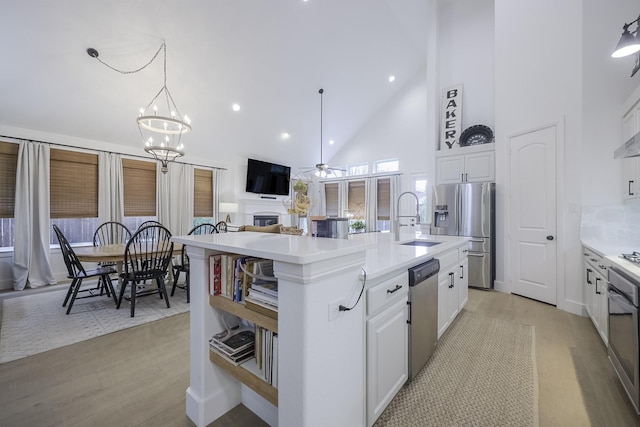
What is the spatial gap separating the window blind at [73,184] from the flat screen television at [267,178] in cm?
327

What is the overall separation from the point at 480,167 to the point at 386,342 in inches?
159

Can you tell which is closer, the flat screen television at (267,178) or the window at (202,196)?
the window at (202,196)

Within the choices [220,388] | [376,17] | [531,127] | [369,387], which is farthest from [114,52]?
[531,127]

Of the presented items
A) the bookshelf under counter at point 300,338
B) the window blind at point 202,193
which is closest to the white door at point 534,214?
the bookshelf under counter at point 300,338

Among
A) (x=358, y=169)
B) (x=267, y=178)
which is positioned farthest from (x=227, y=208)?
(x=358, y=169)

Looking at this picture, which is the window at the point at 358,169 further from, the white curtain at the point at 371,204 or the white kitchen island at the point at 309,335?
the white kitchen island at the point at 309,335

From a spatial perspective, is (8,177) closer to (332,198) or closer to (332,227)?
(332,227)

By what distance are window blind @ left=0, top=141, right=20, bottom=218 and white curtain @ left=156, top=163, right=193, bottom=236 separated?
2082 millimetres

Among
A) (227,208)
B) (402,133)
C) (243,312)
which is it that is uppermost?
(402,133)

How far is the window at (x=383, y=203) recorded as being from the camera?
766 cm

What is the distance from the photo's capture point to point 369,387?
1.36 m

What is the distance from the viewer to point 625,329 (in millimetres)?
1692

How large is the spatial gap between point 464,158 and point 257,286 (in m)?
4.51

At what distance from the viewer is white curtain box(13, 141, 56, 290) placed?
426 cm
